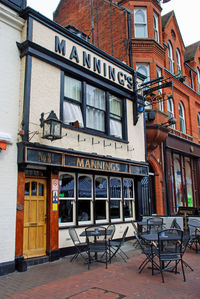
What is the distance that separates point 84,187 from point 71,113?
8.54ft

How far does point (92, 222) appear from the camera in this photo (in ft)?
31.6

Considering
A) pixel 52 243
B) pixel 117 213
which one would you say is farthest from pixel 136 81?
pixel 52 243

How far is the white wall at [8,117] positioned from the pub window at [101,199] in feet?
11.7

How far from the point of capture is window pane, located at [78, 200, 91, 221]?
929cm

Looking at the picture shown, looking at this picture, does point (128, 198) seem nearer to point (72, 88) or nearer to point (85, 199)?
point (85, 199)

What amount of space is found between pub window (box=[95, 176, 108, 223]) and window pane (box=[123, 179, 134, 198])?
1280mm

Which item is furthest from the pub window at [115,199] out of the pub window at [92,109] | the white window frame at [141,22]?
the white window frame at [141,22]

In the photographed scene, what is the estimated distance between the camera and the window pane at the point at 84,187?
9.41 metres

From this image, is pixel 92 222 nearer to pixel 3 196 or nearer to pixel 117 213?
pixel 117 213

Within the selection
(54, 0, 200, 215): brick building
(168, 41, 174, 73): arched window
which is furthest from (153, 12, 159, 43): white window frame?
(168, 41, 174, 73): arched window

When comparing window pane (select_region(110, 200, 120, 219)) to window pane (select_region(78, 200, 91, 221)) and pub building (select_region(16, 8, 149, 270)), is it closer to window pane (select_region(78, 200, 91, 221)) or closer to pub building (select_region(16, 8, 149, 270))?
pub building (select_region(16, 8, 149, 270))

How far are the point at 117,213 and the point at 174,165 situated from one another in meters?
8.11

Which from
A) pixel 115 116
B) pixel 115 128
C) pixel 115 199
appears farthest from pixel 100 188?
pixel 115 116

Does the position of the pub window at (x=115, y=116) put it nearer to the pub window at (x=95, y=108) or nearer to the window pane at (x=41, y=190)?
the pub window at (x=95, y=108)
